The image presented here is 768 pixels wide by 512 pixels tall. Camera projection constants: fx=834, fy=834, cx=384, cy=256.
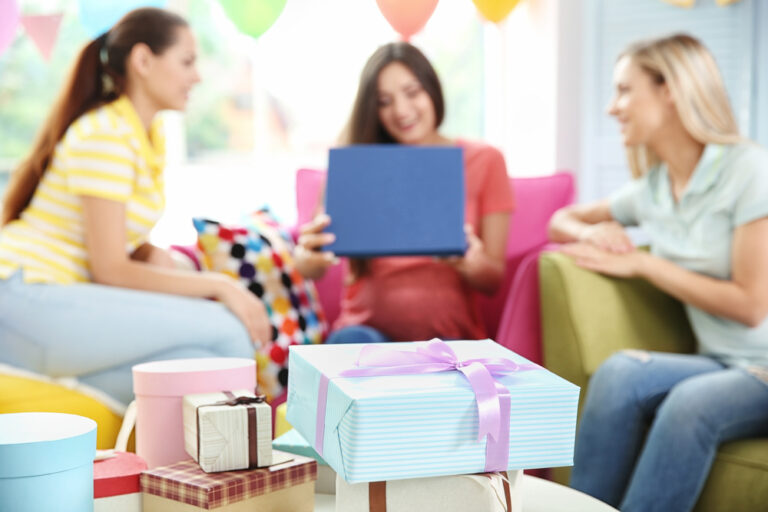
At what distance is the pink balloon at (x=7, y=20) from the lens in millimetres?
2289

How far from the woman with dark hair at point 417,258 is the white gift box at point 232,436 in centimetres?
97

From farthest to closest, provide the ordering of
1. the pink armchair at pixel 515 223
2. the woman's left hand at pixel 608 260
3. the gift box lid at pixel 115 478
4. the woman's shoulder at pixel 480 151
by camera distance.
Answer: the pink armchair at pixel 515 223 → the woman's shoulder at pixel 480 151 → the woman's left hand at pixel 608 260 → the gift box lid at pixel 115 478

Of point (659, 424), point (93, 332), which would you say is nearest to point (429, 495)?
point (659, 424)

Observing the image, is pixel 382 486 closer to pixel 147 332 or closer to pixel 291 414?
pixel 291 414

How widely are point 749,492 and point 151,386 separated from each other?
39.7 inches

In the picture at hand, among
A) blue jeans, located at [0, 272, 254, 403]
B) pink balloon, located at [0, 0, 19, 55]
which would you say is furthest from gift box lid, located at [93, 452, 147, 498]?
pink balloon, located at [0, 0, 19, 55]

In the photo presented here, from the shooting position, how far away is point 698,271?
5.57 feet

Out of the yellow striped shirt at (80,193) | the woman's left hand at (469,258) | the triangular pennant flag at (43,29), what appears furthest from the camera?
the triangular pennant flag at (43,29)

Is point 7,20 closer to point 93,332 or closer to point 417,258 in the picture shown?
point 93,332

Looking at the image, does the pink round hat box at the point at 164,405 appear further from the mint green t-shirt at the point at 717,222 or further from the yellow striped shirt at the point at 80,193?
the mint green t-shirt at the point at 717,222

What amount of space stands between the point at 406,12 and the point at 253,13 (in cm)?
49

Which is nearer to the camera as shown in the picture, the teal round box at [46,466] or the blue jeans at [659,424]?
the teal round box at [46,466]

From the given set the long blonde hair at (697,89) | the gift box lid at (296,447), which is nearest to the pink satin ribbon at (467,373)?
the gift box lid at (296,447)

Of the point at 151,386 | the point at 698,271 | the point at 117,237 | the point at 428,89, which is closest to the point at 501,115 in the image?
the point at 428,89
